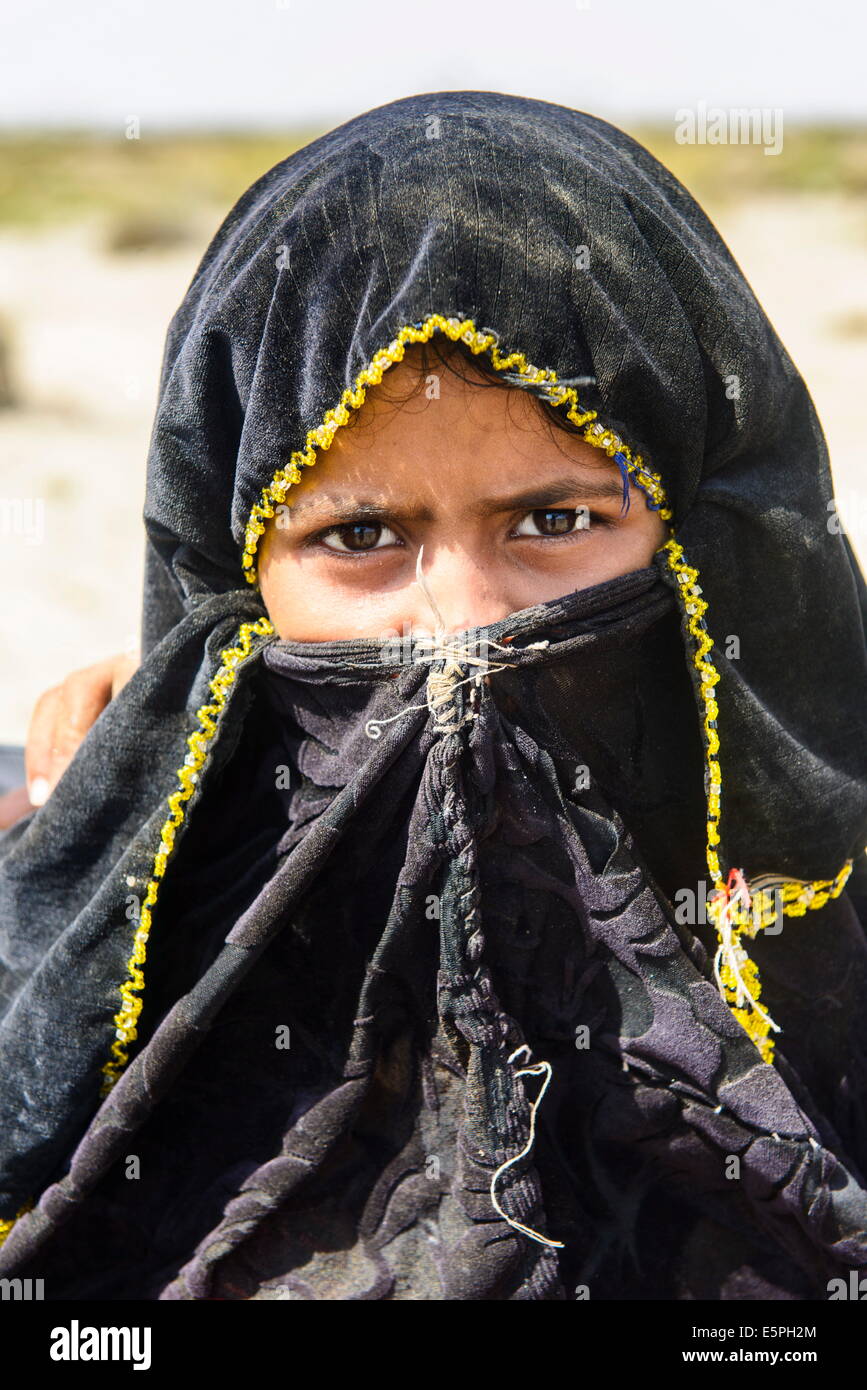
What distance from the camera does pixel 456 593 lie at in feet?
5.57

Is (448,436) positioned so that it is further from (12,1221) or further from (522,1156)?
(12,1221)

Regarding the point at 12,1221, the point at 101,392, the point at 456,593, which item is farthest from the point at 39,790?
the point at 101,392

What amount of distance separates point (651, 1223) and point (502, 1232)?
30 centimetres

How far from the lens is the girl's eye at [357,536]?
5.75 feet

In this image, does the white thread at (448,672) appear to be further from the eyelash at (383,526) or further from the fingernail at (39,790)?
the fingernail at (39,790)

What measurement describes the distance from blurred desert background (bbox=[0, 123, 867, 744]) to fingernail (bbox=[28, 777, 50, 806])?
342cm

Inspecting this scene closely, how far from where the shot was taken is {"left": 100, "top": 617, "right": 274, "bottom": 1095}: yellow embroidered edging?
1814 millimetres

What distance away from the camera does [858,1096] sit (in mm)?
2059

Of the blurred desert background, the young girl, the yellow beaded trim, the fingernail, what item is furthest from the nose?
the blurred desert background

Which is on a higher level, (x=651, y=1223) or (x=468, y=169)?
(x=468, y=169)

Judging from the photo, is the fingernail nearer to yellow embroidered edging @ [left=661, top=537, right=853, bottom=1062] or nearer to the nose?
the nose

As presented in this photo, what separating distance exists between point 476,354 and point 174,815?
0.77 m

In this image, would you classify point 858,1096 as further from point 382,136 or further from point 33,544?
point 33,544

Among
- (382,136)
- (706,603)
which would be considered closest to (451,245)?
(382,136)
